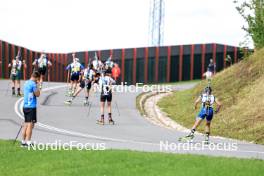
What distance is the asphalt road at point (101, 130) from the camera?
1748 centimetres

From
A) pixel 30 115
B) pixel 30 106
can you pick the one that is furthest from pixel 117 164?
pixel 30 106

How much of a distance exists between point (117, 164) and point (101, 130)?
8.53 m

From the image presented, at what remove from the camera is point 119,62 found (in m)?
58.7

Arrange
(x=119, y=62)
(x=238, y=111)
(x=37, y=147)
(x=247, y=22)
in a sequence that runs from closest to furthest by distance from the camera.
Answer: (x=37, y=147) < (x=238, y=111) < (x=247, y=22) < (x=119, y=62)

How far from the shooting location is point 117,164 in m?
13.2

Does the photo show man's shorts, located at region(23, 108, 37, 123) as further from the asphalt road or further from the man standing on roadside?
the asphalt road

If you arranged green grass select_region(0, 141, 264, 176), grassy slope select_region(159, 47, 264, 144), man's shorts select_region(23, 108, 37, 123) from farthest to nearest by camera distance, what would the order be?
grassy slope select_region(159, 47, 264, 144), man's shorts select_region(23, 108, 37, 123), green grass select_region(0, 141, 264, 176)

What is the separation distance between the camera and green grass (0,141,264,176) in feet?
41.1

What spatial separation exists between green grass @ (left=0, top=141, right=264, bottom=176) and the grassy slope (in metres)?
7.80

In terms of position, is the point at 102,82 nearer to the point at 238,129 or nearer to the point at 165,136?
the point at 165,136

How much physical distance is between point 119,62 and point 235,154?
42552mm

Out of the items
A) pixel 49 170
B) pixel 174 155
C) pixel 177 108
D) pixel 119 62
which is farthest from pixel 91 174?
pixel 119 62

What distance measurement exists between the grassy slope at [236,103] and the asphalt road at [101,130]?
172cm

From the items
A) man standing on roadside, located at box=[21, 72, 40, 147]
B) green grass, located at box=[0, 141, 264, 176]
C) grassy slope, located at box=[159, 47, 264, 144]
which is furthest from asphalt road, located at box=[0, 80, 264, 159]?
green grass, located at box=[0, 141, 264, 176]
